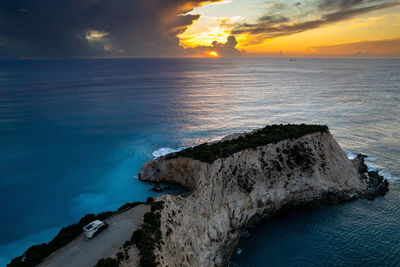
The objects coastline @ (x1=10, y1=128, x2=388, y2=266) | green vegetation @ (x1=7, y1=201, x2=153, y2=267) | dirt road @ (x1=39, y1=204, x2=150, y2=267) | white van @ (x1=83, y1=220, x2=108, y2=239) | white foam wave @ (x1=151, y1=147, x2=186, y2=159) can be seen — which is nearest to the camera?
dirt road @ (x1=39, y1=204, x2=150, y2=267)

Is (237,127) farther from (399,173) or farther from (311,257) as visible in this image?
(311,257)

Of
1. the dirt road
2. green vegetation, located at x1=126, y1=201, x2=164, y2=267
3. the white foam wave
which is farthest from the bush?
the white foam wave

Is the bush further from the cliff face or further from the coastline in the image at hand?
the cliff face

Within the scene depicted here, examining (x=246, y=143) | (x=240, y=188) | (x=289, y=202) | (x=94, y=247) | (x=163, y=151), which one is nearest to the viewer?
(x=94, y=247)

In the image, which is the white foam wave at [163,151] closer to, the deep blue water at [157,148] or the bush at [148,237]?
the deep blue water at [157,148]

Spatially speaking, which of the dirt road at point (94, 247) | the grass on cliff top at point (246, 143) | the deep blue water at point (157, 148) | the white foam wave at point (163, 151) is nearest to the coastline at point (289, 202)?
the deep blue water at point (157, 148)

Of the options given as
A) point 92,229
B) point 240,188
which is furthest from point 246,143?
point 92,229

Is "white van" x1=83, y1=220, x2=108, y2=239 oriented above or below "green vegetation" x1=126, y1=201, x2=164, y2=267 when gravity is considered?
above

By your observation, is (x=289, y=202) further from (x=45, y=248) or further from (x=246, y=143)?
(x=45, y=248)
